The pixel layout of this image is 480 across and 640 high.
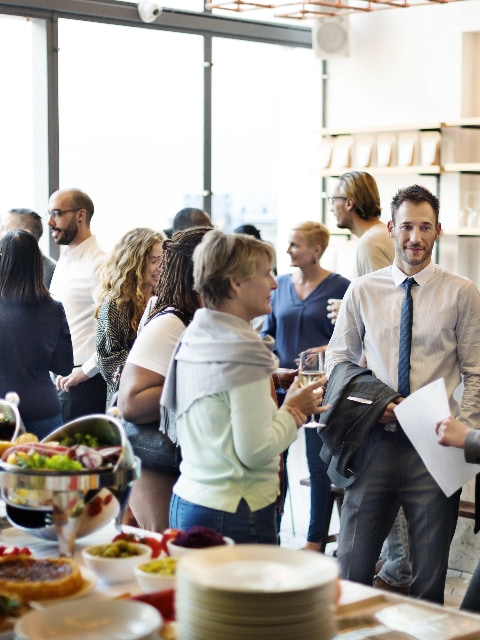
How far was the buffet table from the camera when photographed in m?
1.80

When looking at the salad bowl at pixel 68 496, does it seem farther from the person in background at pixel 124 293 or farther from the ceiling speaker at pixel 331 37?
the ceiling speaker at pixel 331 37

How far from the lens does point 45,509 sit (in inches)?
82.8

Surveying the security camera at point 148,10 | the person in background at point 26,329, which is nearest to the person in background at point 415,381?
the person in background at point 26,329

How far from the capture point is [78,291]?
195 inches

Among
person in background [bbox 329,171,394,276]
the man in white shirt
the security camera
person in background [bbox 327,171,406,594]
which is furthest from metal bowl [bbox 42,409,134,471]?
the security camera

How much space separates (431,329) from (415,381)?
172mm

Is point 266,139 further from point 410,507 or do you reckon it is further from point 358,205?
point 410,507

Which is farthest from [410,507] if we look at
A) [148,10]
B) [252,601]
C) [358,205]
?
[148,10]

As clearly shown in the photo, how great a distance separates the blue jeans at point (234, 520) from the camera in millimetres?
2453

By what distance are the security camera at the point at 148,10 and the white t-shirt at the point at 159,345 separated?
4316 mm

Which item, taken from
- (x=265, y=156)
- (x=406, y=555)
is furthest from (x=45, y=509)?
(x=265, y=156)

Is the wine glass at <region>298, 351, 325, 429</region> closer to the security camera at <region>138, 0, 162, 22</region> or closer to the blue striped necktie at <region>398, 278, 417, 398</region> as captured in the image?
the blue striped necktie at <region>398, 278, 417, 398</region>

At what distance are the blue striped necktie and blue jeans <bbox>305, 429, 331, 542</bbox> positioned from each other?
5.78 ft

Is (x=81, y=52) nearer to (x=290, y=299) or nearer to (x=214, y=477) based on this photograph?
(x=290, y=299)
